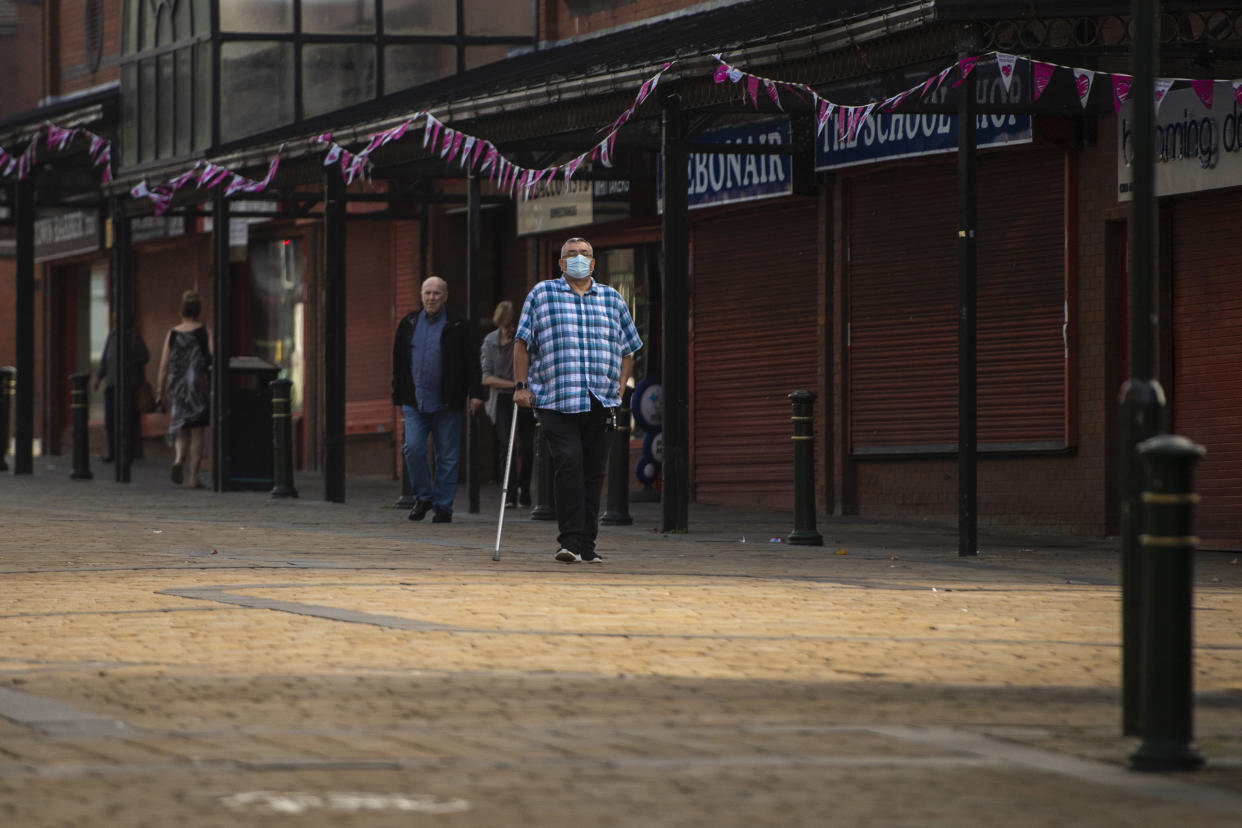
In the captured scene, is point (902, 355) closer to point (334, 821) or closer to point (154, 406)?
point (154, 406)

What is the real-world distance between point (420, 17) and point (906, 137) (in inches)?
392

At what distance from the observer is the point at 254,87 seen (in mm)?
26312

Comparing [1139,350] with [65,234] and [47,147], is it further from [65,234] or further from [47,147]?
[65,234]

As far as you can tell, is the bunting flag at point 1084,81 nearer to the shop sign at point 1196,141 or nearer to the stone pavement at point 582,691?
the shop sign at point 1196,141

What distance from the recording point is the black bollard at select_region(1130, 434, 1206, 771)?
20.2 feet

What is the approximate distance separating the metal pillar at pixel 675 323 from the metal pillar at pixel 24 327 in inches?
512

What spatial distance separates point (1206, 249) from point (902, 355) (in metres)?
3.70

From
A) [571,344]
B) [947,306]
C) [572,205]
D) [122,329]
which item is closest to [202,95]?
[122,329]

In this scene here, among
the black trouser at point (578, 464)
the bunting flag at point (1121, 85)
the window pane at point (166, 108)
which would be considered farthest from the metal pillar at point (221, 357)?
the bunting flag at point (1121, 85)

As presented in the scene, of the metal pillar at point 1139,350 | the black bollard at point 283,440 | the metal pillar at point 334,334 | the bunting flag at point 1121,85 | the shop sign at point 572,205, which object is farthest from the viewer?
the shop sign at point 572,205

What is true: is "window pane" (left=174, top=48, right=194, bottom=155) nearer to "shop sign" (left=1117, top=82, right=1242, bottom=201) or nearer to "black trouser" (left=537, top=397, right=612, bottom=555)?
"shop sign" (left=1117, top=82, right=1242, bottom=201)

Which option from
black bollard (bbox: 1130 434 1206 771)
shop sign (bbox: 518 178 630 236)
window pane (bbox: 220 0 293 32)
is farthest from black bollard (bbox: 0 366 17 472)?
black bollard (bbox: 1130 434 1206 771)

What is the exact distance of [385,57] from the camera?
26.9m

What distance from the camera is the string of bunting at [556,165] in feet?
45.9
